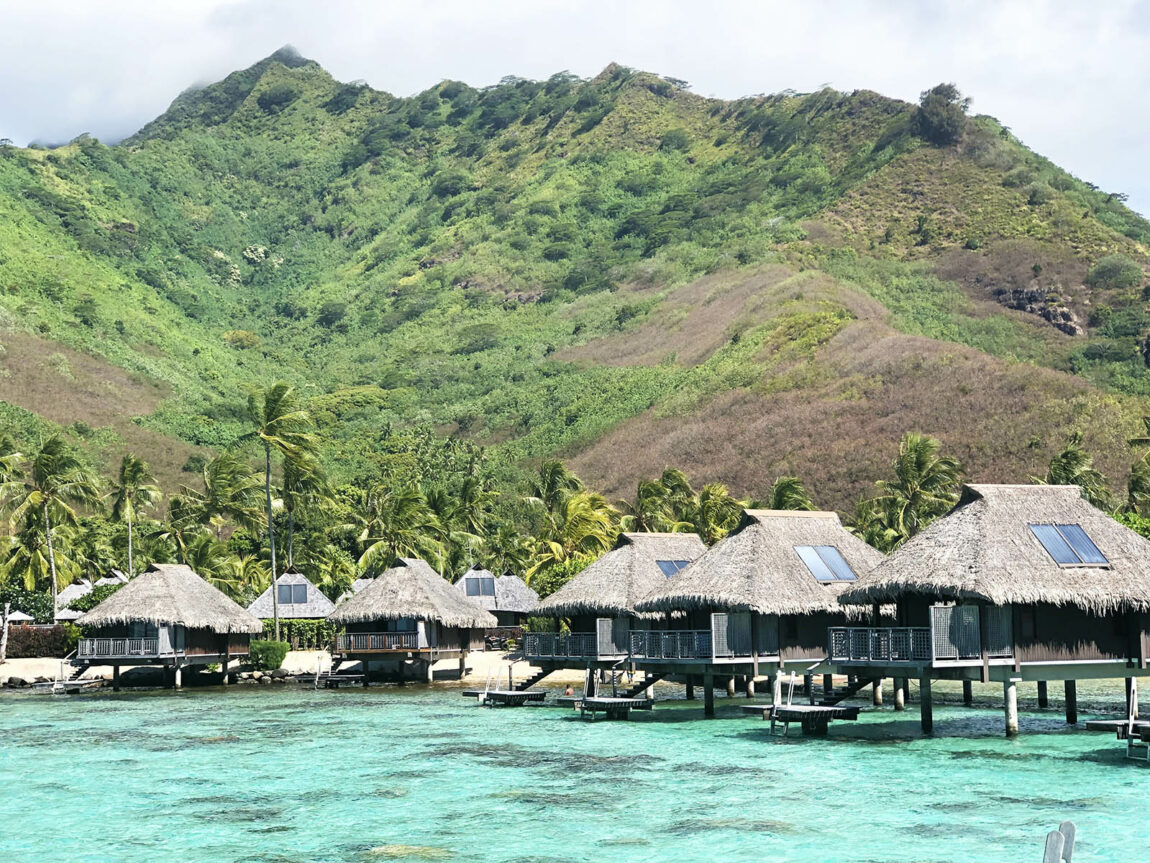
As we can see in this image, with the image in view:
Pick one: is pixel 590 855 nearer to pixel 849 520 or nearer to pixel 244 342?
pixel 849 520

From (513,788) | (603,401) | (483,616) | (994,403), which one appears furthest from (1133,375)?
(513,788)

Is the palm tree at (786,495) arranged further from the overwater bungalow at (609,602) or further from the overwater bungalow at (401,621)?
the overwater bungalow at (609,602)

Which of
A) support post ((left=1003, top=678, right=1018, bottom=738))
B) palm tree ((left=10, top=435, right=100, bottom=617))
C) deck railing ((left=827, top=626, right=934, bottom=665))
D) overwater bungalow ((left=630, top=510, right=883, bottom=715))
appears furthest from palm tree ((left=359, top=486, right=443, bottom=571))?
support post ((left=1003, top=678, right=1018, bottom=738))

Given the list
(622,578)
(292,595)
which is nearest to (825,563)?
(622,578)

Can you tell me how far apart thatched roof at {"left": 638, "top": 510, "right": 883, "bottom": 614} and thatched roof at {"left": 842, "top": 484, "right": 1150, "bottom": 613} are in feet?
11.6

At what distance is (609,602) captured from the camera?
44.3 metres

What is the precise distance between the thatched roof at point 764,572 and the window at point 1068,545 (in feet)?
21.4

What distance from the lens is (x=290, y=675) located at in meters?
58.4

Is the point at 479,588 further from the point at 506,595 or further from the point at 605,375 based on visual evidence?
the point at 605,375

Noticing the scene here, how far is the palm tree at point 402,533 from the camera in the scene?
71.9 meters

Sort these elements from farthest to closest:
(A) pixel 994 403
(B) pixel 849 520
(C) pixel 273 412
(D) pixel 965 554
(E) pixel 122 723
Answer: (A) pixel 994 403
(B) pixel 849 520
(C) pixel 273 412
(E) pixel 122 723
(D) pixel 965 554

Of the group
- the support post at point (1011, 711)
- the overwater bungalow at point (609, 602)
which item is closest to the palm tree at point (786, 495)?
the overwater bungalow at point (609, 602)

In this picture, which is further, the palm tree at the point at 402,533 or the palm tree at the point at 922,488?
the palm tree at the point at 402,533

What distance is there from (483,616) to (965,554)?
99.3ft
